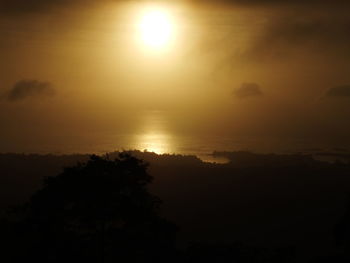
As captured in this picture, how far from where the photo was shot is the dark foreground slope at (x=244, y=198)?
30.1 metres

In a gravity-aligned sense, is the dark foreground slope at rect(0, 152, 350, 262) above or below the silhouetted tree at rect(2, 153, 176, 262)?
above

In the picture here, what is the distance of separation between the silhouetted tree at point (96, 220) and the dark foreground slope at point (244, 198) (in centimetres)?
908

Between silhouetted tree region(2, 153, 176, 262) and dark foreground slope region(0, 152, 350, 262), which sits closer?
silhouetted tree region(2, 153, 176, 262)

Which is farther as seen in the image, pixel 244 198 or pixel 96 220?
pixel 244 198

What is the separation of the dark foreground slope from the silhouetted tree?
29.8 ft

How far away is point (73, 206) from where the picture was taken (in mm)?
16047

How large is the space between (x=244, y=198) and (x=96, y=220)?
2123cm

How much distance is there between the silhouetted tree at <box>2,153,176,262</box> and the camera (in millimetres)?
15875

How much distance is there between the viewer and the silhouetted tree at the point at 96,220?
625 inches

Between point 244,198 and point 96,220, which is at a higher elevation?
point 244,198

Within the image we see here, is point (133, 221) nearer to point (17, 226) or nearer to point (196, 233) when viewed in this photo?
point (17, 226)

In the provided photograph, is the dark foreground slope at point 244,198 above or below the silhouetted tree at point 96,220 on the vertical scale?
above

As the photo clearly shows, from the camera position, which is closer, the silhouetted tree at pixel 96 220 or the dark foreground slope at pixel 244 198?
the silhouetted tree at pixel 96 220

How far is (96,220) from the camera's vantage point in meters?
16.0
